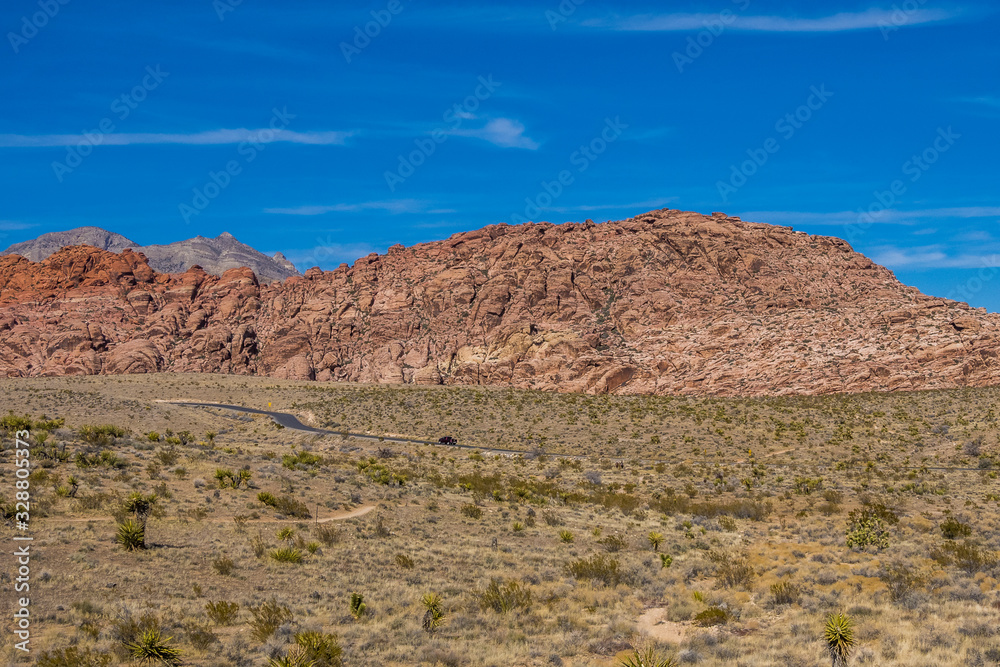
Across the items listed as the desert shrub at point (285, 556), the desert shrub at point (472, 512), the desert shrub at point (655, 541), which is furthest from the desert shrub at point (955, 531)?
the desert shrub at point (285, 556)

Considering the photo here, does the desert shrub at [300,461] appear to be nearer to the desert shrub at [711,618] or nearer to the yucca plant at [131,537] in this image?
the yucca plant at [131,537]

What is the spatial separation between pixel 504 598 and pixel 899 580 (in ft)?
30.9

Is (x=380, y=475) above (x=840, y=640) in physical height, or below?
above

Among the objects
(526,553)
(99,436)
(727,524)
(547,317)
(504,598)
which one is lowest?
(504,598)

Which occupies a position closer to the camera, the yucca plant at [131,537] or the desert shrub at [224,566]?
the desert shrub at [224,566]

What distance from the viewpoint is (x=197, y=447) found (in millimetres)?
32125

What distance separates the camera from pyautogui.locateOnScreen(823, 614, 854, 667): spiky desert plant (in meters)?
11.5

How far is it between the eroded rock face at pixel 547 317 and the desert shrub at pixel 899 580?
54.8 meters

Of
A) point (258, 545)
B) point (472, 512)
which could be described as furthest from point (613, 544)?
point (258, 545)

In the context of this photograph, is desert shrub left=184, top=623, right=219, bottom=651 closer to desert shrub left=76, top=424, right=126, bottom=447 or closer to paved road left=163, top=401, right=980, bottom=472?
desert shrub left=76, top=424, right=126, bottom=447

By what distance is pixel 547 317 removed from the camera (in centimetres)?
9738

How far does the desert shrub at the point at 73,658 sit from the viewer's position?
10.1 metres

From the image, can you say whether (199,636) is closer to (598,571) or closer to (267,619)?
(267,619)

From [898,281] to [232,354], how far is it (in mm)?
105007
